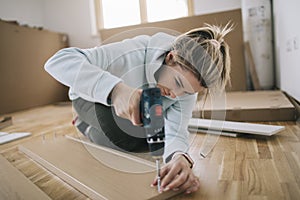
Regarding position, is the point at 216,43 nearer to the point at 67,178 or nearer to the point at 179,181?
the point at 179,181

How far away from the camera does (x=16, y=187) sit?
0.65 meters

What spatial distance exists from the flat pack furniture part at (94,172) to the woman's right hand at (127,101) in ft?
0.69

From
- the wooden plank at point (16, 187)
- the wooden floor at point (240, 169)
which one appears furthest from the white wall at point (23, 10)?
the wooden plank at point (16, 187)

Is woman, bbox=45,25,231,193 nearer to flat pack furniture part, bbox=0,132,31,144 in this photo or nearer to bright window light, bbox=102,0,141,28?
bright window light, bbox=102,0,141,28

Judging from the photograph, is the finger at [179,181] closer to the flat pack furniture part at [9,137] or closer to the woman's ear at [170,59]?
the woman's ear at [170,59]

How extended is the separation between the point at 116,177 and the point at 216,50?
0.41 metres

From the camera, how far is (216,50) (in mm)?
532

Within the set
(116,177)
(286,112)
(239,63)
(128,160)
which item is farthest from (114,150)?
(239,63)

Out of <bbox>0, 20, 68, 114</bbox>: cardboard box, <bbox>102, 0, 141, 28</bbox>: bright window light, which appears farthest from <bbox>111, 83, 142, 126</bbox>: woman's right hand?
<bbox>0, 20, 68, 114</bbox>: cardboard box

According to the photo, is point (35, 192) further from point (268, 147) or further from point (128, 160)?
point (268, 147)

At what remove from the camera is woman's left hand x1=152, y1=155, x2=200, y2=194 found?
0.56m

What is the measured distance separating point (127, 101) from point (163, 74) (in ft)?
0.51

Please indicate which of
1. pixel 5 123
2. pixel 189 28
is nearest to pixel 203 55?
pixel 189 28

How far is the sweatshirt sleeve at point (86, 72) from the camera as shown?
0.47 metres
